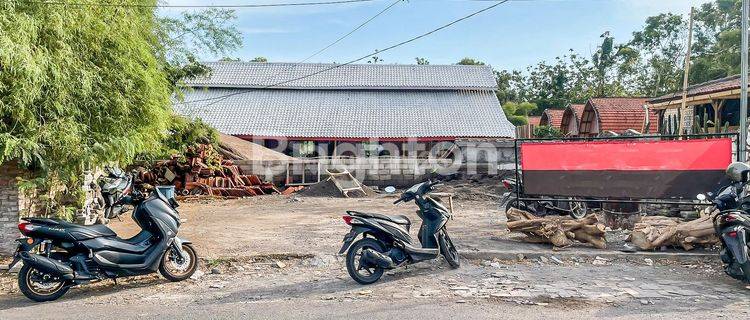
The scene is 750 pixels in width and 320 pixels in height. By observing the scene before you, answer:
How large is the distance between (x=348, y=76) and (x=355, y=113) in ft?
14.3

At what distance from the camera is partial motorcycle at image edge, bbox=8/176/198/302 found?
5.18 meters

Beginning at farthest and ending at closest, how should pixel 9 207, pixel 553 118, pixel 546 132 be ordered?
pixel 553 118, pixel 546 132, pixel 9 207

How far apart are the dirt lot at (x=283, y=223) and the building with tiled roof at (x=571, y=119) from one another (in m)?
17.9

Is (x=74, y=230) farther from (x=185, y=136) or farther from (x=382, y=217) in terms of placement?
(x=185, y=136)

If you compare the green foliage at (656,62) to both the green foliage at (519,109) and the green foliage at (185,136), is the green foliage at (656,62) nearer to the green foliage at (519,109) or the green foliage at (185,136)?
the green foliage at (519,109)

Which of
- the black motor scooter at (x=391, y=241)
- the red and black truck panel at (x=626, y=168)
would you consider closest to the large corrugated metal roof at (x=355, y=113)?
the red and black truck panel at (x=626, y=168)

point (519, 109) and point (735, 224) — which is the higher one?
point (519, 109)

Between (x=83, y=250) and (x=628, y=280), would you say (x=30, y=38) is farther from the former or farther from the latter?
(x=628, y=280)

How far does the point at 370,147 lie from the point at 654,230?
20.0 m

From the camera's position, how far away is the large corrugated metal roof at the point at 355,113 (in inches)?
1058

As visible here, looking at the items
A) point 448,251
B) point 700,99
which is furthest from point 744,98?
point 700,99

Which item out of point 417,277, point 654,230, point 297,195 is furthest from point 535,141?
point 297,195

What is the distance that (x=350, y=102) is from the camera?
2977 cm

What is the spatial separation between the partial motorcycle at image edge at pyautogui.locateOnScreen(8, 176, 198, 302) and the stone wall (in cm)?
185
